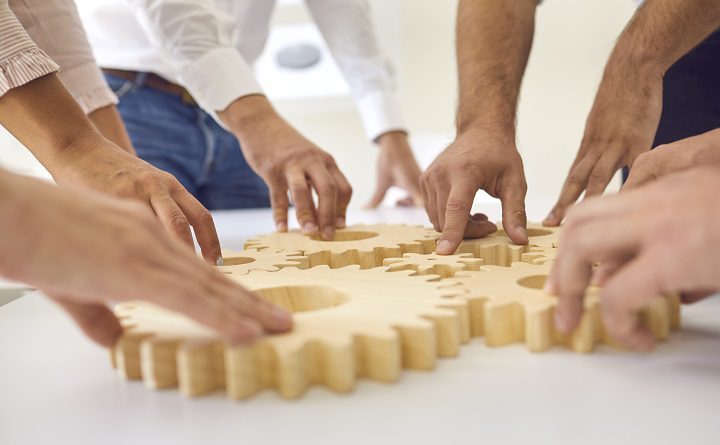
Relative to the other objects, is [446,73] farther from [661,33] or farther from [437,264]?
[437,264]

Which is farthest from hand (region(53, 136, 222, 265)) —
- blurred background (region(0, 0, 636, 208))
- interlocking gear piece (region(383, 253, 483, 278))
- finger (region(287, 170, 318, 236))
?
blurred background (region(0, 0, 636, 208))

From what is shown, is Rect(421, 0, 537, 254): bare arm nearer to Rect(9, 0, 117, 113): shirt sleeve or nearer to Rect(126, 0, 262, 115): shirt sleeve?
Rect(126, 0, 262, 115): shirt sleeve

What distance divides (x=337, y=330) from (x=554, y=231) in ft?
2.98

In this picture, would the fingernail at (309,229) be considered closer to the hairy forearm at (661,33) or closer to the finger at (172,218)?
the finger at (172,218)

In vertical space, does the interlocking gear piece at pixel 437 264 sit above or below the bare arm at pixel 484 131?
below

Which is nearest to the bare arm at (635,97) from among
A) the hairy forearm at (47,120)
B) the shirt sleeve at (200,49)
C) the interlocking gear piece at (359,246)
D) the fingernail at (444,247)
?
the interlocking gear piece at (359,246)

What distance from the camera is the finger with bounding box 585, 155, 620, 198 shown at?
1.54 m

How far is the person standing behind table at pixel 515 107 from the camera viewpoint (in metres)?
1.39

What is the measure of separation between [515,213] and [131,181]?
0.74m

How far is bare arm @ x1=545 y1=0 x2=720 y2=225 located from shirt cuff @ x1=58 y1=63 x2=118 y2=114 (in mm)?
1213

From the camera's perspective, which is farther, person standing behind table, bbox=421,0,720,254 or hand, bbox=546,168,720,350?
person standing behind table, bbox=421,0,720,254

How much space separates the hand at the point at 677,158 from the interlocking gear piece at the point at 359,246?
0.47 m

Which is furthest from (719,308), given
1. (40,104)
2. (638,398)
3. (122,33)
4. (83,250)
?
(122,33)

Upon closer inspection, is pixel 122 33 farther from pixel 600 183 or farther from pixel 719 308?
pixel 719 308
